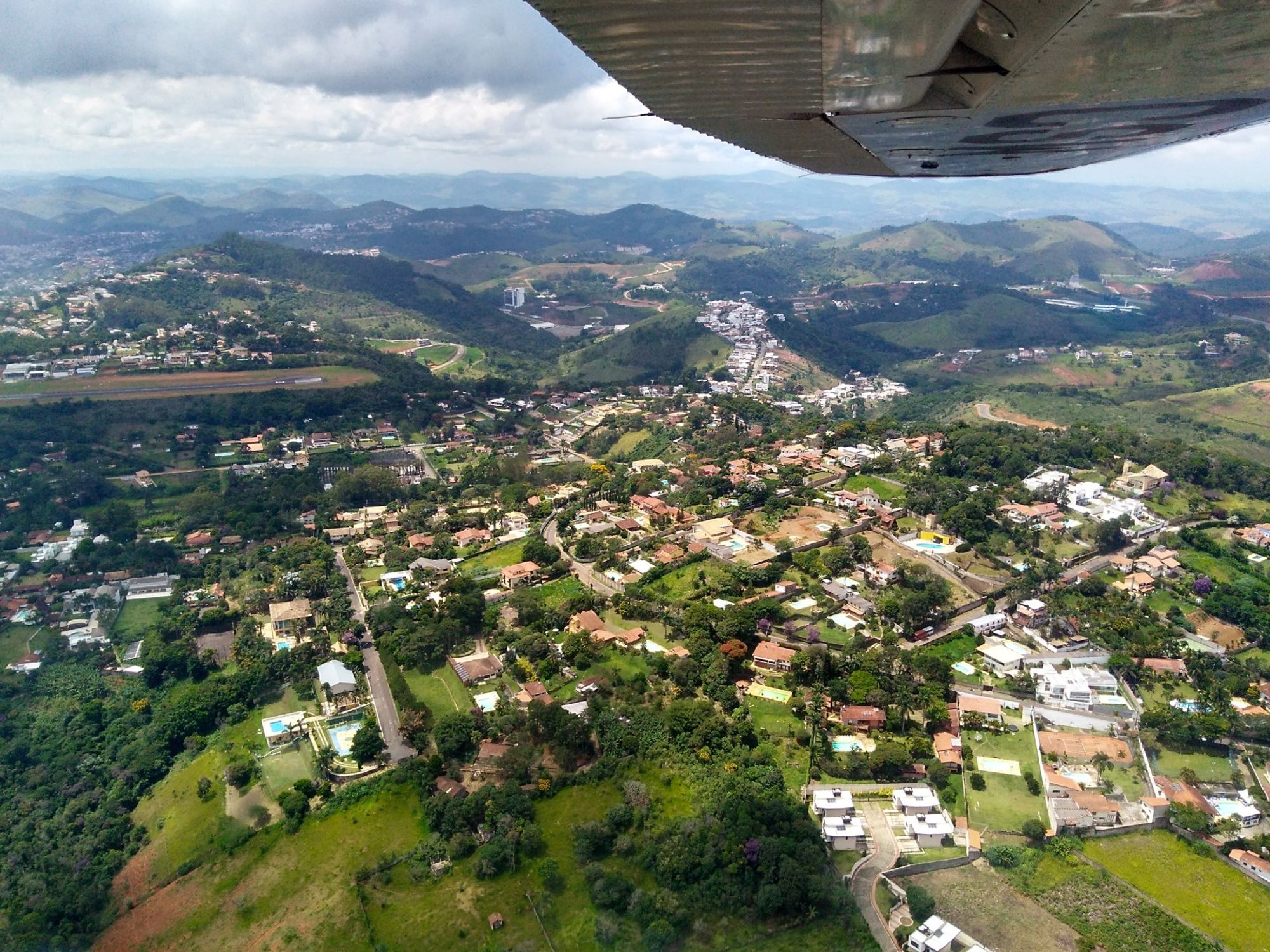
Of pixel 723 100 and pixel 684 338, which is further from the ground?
pixel 723 100

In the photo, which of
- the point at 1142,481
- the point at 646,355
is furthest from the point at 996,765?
the point at 646,355

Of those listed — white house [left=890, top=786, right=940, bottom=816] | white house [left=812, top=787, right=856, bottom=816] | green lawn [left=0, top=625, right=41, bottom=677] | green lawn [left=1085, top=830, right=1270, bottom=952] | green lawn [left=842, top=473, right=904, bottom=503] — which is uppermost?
green lawn [left=842, top=473, right=904, bottom=503]

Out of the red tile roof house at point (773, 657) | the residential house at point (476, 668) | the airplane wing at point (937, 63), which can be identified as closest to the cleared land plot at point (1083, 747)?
the red tile roof house at point (773, 657)

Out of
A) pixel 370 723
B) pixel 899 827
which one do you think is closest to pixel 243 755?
pixel 370 723

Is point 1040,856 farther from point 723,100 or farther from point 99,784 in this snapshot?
point 99,784

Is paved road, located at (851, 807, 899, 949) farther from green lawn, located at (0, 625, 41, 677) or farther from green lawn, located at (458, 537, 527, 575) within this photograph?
green lawn, located at (0, 625, 41, 677)

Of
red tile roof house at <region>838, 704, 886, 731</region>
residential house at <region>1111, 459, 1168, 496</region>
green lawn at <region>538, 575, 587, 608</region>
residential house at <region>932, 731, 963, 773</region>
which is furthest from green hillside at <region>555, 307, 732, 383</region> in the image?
residential house at <region>932, 731, 963, 773</region>

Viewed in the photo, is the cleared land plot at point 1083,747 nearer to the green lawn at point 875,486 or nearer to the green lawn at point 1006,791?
the green lawn at point 1006,791

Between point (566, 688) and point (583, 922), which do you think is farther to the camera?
point (566, 688)
